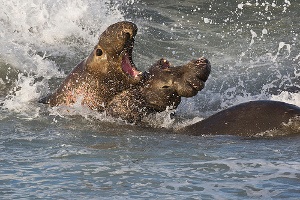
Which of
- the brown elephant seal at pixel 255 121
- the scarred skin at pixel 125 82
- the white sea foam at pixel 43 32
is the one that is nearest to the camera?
the brown elephant seal at pixel 255 121

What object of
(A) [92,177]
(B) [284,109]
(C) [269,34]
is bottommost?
(A) [92,177]

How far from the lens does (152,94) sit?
32.3 feet

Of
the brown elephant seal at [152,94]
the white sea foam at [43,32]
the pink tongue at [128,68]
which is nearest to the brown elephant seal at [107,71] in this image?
the pink tongue at [128,68]

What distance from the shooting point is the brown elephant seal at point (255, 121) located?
8.68m

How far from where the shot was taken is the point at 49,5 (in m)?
16.3

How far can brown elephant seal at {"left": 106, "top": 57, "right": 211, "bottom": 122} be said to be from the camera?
970 cm

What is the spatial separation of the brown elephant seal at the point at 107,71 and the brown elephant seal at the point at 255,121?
1068 mm

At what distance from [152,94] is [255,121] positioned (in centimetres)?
147

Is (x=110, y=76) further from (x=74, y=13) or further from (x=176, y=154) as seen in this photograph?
(x=74, y=13)

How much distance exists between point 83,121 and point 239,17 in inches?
342

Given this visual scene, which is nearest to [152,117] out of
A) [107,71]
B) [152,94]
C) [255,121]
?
[152,94]

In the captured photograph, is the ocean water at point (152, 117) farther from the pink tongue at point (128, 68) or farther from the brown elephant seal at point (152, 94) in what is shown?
the pink tongue at point (128, 68)

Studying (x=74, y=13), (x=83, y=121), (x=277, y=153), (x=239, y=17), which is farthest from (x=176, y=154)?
(x=239, y=17)

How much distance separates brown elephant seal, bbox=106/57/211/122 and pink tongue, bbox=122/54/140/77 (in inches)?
4.8
